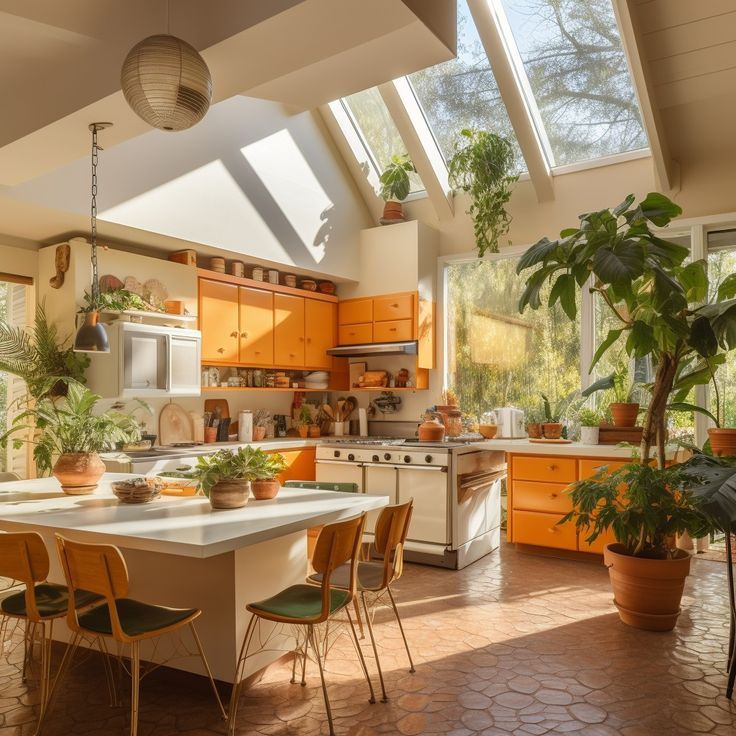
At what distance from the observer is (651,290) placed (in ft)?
11.9

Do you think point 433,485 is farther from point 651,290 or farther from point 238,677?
point 238,677

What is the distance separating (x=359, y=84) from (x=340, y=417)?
414cm

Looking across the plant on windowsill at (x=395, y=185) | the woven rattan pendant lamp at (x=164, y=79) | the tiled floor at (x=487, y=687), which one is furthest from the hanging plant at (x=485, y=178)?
the woven rattan pendant lamp at (x=164, y=79)

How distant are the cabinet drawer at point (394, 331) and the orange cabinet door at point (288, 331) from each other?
0.76 metres

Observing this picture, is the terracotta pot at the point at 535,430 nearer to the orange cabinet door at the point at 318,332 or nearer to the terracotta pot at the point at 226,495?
the orange cabinet door at the point at 318,332

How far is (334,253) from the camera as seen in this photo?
253 inches

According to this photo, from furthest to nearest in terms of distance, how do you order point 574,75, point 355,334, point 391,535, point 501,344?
point 355,334 < point 501,344 < point 574,75 < point 391,535

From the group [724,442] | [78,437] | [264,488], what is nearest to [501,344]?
[724,442]

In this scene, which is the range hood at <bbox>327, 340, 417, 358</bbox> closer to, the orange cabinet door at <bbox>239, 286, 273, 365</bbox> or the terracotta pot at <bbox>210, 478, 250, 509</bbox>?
the orange cabinet door at <bbox>239, 286, 273, 365</bbox>

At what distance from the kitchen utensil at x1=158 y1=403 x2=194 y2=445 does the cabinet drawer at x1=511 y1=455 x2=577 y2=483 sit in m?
2.77

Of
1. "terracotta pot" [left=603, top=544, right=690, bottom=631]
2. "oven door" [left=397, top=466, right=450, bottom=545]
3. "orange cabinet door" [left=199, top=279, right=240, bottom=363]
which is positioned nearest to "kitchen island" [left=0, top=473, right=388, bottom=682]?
"terracotta pot" [left=603, top=544, right=690, bottom=631]

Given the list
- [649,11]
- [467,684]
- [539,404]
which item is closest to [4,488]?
[467,684]

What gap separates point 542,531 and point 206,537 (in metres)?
3.61

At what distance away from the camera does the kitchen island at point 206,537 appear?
245cm
